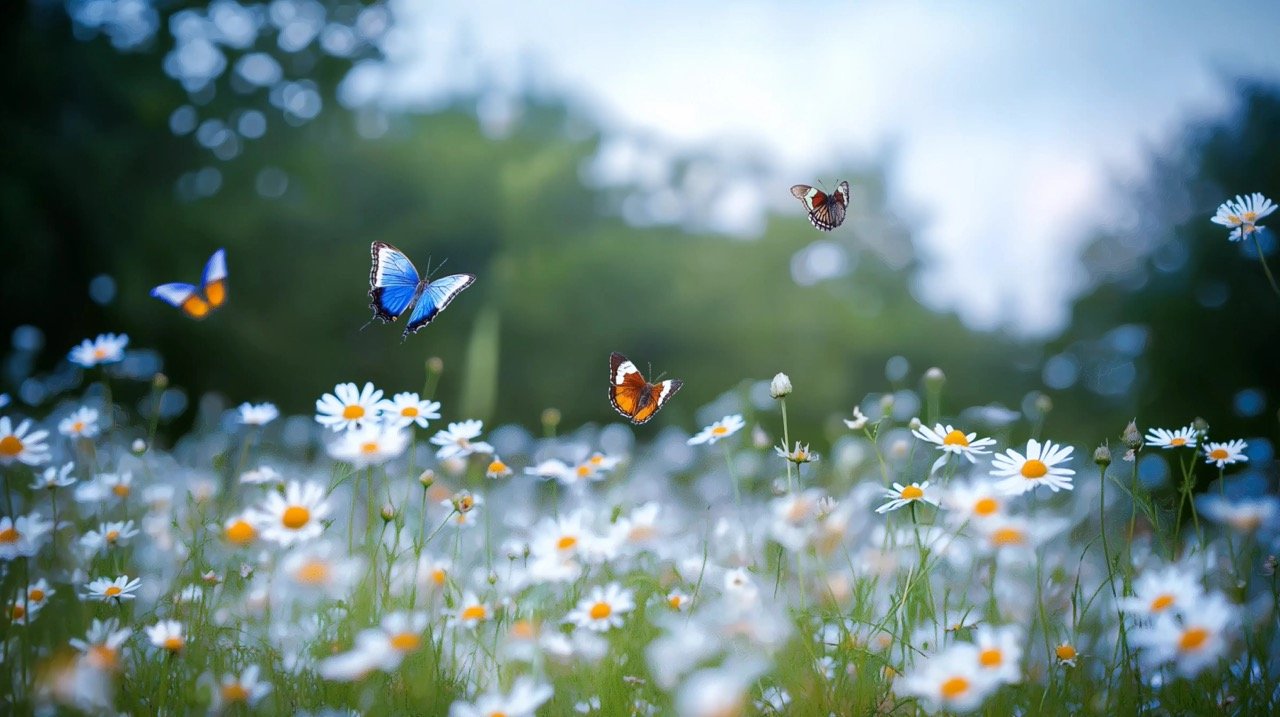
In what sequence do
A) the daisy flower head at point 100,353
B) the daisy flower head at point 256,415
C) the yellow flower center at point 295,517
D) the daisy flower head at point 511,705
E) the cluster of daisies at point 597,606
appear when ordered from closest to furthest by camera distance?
the daisy flower head at point 511,705 → the cluster of daisies at point 597,606 → the yellow flower center at point 295,517 → the daisy flower head at point 256,415 → the daisy flower head at point 100,353

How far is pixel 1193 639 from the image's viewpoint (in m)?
0.94

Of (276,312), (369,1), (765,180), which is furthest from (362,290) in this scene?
(765,180)

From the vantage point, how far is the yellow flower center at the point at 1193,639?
36.5 inches

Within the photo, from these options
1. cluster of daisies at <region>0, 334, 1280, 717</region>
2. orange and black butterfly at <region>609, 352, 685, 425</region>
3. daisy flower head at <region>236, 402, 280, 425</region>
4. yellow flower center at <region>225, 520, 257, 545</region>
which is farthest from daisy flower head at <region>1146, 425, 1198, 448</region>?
daisy flower head at <region>236, 402, 280, 425</region>

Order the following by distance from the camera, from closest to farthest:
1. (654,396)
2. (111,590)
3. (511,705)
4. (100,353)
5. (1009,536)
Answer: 1. (511,705)
2. (1009,536)
3. (111,590)
4. (654,396)
5. (100,353)

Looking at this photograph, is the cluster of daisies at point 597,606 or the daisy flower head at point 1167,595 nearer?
the daisy flower head at point 1167,595

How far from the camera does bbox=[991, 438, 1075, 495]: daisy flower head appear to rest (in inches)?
51.5

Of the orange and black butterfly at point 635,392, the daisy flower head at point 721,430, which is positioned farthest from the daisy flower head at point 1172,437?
the orange and black butterfly at point 635,392

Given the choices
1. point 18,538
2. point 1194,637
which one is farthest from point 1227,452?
point 18,538

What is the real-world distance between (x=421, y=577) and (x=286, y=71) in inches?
251

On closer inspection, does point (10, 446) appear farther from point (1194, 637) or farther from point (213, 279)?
point (1194, 637)

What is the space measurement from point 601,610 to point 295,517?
1.67 feet

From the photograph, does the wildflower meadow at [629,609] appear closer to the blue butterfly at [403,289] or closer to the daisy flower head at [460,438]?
the daisy flower head at [460,438]

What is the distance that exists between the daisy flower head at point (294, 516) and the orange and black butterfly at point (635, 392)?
502 mm
